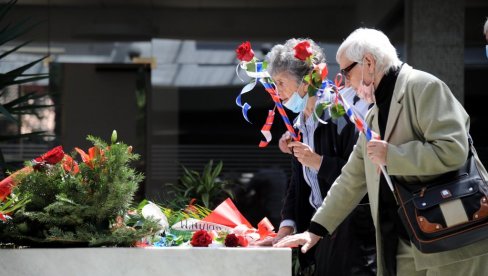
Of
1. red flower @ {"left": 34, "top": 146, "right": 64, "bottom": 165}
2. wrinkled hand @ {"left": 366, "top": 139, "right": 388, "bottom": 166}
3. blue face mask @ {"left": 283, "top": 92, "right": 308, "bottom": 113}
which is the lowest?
red flower @ {"left": 34, "top": 146, "right": 64, "bottom": 165}

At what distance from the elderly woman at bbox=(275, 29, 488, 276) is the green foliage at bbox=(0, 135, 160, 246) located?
2.23 feet

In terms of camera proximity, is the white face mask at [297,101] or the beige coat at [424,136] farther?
the white face mask at [297,101]

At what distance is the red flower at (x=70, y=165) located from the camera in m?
3.55

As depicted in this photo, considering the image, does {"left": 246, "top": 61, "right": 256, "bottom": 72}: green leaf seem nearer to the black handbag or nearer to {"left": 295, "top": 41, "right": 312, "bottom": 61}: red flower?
{"left": 295, "top": 41, "right": 312, "bottom": 61}: red flower

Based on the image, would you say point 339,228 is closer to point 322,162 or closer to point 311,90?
point 322,162

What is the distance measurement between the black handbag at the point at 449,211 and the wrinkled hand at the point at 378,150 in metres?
0.17

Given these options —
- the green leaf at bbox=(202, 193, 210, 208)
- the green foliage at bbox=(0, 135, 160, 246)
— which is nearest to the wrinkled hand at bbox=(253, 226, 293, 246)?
the green foliage at bbox=(0, 135, 160, 246)

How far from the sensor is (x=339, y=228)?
12.8ft

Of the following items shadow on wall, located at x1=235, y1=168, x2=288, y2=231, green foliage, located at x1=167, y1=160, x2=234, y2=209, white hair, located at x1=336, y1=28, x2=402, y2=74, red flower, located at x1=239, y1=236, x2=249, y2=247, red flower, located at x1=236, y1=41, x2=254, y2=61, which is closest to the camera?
white hair, located at x1=336, y1=28, x2=402, y2=74

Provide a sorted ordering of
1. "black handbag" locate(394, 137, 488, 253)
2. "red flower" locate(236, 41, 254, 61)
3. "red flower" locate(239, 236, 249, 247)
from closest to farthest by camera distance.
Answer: "black handbag" locate(394, 137, 488, 253)
"red flower" locate(239, 236, 249, 247)
"red flower" locate(236, 41, 254, 61)

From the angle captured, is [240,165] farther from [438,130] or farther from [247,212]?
[438,130]

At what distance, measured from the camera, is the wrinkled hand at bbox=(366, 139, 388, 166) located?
3.22 metres

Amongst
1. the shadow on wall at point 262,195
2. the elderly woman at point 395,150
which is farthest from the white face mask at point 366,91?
the shadow on wall at point 262,195

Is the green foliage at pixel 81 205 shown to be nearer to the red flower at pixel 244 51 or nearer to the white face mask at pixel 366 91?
the red flower at pixel 244 51
